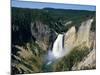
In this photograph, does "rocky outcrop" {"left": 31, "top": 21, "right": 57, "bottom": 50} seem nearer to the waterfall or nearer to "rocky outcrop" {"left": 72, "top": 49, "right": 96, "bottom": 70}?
Answer: the waterfall

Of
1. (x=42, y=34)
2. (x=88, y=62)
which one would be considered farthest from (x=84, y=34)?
(x=42, y=34)

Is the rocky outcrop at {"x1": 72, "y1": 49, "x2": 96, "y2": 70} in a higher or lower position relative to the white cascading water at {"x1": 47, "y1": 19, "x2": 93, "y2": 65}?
lower

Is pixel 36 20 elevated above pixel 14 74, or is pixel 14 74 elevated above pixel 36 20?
pixel 36 20

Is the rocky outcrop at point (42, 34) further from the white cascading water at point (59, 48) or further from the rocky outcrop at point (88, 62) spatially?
the rocky outcrop at point (88, 62)

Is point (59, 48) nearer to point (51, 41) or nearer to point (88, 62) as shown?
point (51, 41)

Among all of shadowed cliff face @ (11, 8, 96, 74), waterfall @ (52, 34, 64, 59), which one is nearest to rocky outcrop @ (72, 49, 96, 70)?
shadowed cliff face @ (11, 8, 96, 74)

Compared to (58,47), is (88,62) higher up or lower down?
lower down

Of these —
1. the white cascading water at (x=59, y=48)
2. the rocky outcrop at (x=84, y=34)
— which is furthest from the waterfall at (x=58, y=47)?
the rocky outcrop at (x=84, y=34)

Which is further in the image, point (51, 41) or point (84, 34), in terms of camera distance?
point (84, 34)

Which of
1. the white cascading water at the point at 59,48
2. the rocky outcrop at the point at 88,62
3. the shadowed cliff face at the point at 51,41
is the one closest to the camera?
the shadowed cliff face at the point at 51,41

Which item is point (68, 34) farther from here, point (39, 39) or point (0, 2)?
point (0, 2)

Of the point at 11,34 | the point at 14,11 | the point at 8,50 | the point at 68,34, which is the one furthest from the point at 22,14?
the point at 68,34
